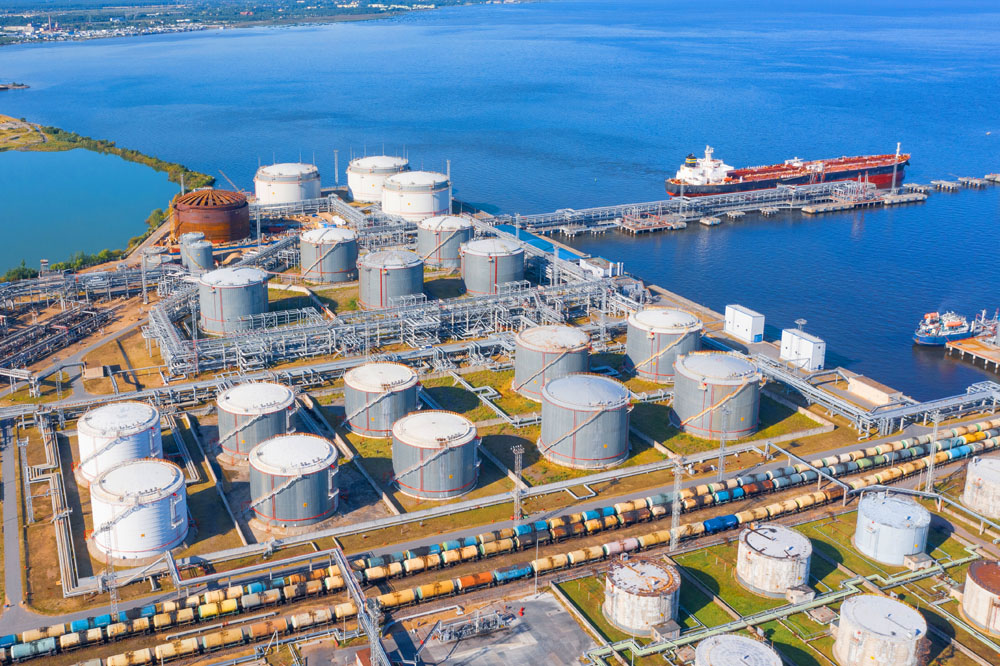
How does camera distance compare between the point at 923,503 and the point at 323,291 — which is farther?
the point at 323,291

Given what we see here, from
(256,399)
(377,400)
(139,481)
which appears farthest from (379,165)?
(139,481)

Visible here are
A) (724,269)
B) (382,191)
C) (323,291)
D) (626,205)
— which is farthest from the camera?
(626,205)

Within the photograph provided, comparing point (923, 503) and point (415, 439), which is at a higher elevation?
point (415, 439)

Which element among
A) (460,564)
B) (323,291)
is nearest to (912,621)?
(460,564)

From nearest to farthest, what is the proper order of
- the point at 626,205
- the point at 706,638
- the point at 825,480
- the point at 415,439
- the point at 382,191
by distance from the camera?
the point at 706,638, the point at 415,439, the point at 825,480, the point at 382,191, the point at 626,205

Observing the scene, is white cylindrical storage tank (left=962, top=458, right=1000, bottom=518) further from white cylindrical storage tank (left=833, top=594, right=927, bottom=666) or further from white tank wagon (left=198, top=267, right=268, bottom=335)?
white tank wagon (left=198, top=267, right=268, bottom=335)

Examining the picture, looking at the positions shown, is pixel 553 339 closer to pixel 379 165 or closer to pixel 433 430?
pixel 433 430

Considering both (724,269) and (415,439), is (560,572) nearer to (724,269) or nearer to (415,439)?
(415,439)

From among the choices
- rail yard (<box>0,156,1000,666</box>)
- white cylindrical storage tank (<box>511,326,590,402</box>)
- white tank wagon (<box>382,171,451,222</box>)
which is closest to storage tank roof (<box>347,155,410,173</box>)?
white tank wagon (<box>382,171,451,222</box>)
